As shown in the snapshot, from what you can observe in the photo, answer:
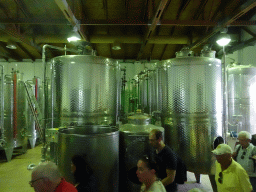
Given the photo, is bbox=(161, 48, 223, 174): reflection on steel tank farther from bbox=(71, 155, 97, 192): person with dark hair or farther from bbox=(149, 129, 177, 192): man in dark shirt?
bbox=(71, 155, 97, 192): person with dark hair

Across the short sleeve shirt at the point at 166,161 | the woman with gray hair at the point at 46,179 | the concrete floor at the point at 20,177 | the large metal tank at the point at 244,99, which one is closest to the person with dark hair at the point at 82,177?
the woman with gray hair at the point at 46,179

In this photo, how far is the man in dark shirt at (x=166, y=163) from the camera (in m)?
2.74

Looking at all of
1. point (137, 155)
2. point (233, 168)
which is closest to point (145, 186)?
point (233, 168)

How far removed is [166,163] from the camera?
2.81 meters

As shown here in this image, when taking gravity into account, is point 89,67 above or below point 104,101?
above

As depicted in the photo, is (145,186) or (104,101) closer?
(145,186)

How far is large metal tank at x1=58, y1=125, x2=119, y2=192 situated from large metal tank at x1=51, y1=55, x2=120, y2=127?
125 centimetres

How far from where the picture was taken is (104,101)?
4.73m

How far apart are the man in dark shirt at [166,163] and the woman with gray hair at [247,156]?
1370 mm

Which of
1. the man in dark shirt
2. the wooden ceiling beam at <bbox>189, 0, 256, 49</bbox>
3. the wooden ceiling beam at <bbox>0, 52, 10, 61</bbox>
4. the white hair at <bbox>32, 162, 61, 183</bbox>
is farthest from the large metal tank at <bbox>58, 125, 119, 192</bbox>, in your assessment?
the wooden ceiling beam at <bbox>0, 52, 10, 61</bbox>

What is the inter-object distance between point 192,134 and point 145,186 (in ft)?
9.01

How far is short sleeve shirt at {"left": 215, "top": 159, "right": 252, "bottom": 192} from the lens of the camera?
2391 mm

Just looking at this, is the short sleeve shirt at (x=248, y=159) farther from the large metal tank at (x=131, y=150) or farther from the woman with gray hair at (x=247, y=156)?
the large metal tank at (x=131, y=150)

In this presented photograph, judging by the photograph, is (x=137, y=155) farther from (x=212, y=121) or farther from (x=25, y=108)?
(x=25, y=108)
